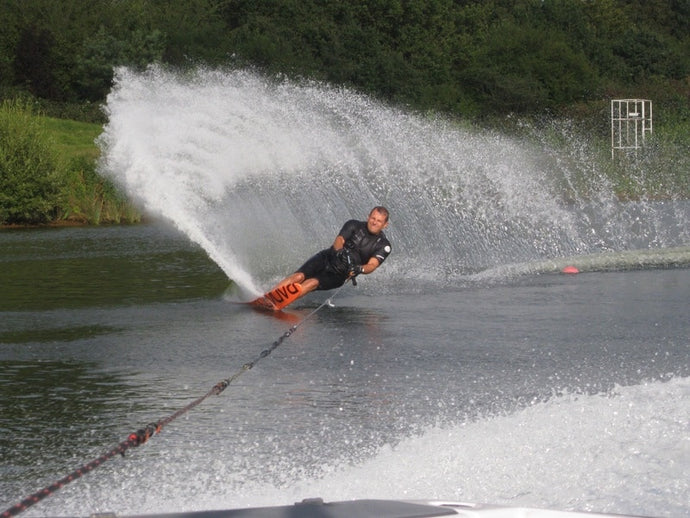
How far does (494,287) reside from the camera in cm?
1559

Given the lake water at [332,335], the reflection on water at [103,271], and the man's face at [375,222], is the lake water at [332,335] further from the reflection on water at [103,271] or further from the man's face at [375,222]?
the man's face at [375,222]

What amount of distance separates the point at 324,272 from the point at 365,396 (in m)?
5.08

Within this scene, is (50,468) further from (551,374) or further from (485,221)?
(485,221)

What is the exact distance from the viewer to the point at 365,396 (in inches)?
331

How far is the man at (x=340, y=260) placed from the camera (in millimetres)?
13266

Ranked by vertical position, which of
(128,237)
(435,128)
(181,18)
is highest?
(181,18)

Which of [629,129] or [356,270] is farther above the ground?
[356,270]

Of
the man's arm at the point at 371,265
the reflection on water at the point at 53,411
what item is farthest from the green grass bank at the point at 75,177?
the reflection on water at the point at 53,411

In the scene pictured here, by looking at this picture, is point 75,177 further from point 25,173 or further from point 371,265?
point 371,265

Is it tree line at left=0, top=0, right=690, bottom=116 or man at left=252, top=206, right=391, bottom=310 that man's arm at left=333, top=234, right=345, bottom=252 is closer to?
man at left=252, top=206, right=391, bottom=310

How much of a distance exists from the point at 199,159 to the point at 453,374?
8.23 m

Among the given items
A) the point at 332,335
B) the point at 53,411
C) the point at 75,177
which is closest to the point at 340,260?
the point at 332,335

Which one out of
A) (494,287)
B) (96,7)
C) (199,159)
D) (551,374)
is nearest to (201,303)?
(199,159)

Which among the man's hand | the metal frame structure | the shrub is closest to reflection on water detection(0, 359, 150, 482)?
the man's hand
